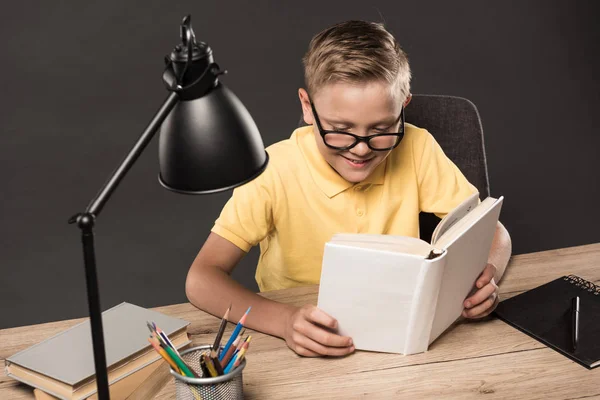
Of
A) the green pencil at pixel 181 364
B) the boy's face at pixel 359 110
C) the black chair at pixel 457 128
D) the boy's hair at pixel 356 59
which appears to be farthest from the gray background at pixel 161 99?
the green pencil at pixel 181 364

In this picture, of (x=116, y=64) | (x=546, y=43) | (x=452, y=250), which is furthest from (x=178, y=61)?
(x=546, y=43)

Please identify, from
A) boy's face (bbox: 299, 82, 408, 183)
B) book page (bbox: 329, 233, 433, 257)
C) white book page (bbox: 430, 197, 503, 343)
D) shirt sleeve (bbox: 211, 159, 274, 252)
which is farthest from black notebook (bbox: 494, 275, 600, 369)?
shirt sleeve (bbox: 211, 159, 274, 252)

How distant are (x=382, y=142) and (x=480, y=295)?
386 millimetres

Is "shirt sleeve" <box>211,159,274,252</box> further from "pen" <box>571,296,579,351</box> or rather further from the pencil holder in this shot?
"pen" <box>571,296,579,351</box>

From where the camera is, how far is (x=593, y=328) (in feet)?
4.76

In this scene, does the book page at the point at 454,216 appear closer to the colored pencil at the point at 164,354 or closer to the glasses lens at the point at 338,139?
the glasses lens at the point at 338,139

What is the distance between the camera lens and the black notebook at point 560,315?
1.38 metres

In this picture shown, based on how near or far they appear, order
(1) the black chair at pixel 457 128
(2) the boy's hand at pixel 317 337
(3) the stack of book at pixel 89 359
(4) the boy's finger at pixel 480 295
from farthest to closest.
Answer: (1) the black chair at pixel 457 128
(4) the boy's finger at pixel 480 295
(2) the boy's hand at pixel 317 337
(3) the stack of book at pixel 89 359

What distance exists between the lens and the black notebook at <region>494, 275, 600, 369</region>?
4.53 feet

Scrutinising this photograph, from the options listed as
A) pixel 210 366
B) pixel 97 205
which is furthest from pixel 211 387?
pixel 97 205

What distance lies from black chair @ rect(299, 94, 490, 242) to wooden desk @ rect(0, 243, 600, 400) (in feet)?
2.22

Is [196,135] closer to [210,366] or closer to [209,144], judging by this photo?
[209,144]

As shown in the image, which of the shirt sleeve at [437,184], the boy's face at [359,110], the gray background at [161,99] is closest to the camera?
the boy's face at [359,110]

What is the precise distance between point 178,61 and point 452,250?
24.7 inches
